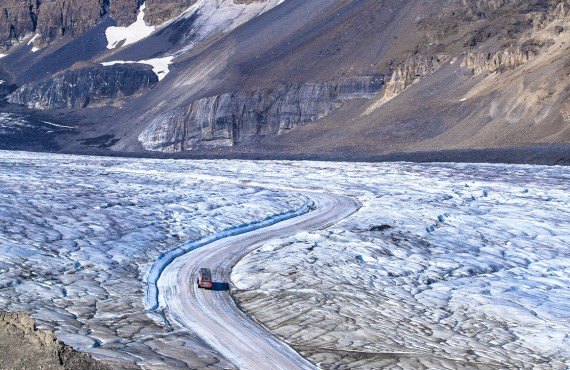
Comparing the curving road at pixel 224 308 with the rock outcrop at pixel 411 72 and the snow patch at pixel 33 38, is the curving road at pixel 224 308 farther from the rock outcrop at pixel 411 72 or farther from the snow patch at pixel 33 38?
the snow patch at pixel 33 38

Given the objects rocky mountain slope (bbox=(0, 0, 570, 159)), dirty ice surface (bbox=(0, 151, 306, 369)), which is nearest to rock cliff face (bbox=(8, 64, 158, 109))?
rocky mountain slope (bbox=(0, 0, 570, 159))

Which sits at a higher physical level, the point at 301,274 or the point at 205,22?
the point at 205,22

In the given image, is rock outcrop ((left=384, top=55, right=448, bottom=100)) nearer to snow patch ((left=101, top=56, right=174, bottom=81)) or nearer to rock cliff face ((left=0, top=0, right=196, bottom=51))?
snow patch ((left=101, top=56, right=174, bottom=81))

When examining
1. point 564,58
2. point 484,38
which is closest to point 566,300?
point 564,58

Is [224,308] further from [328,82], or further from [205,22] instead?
[205,22]

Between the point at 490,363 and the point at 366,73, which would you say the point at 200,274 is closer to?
the point at 490,363

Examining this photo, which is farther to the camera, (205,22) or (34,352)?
(205,22)

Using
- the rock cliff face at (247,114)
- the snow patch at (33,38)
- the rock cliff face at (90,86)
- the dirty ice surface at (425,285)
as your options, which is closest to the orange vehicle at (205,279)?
the dirty ice surface at (425,285)

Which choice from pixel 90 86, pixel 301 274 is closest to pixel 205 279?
pixel 301 274
